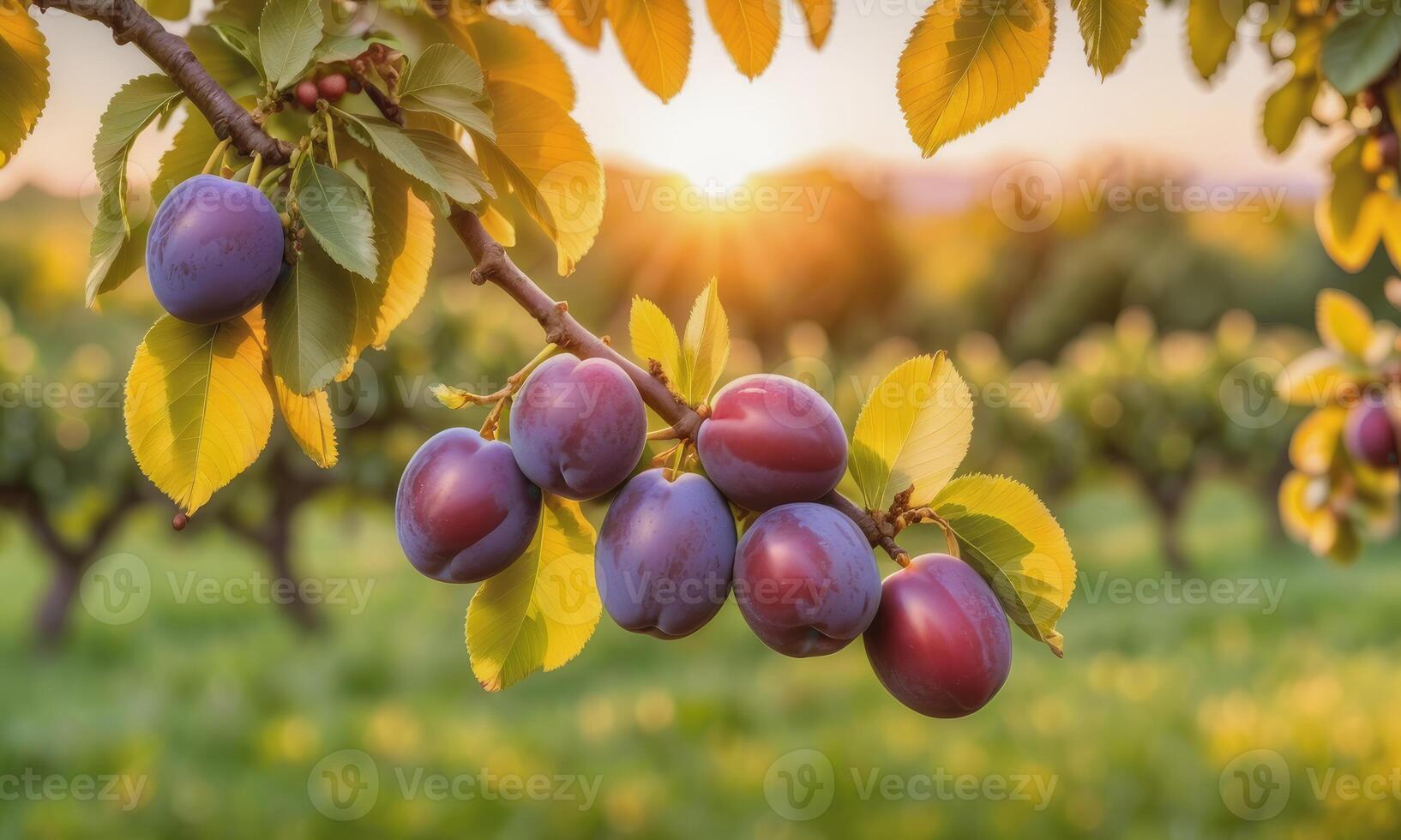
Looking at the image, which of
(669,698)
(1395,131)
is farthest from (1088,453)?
(1395,131)

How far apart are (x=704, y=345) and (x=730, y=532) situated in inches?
5.8

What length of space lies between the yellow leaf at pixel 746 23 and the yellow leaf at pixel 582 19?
0.19 metres

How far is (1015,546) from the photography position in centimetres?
74

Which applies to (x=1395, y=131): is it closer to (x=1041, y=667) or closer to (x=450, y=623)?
(x=1041, y=667)

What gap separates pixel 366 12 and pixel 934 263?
2467 cm

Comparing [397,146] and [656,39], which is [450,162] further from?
[656,39]

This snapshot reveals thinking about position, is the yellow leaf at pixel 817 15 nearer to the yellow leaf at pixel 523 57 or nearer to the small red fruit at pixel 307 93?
the yellow leaf at pixel 523 57

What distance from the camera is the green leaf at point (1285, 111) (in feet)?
5.17

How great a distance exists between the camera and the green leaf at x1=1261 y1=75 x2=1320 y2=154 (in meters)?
1.58

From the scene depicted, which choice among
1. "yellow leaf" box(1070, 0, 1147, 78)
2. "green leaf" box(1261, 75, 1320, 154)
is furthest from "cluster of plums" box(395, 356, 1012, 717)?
"green leaf" box(1261, 75, 1320, 154)

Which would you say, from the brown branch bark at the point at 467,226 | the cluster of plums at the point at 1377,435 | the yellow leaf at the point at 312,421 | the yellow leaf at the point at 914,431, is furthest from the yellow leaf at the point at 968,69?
the cluster of plums at the point at 1377,435

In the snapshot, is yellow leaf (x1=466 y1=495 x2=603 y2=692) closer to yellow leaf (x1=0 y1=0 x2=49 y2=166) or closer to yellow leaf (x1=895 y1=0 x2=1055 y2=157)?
yellow leaf (x1=895 y1=0 x2=1055 y2=157)

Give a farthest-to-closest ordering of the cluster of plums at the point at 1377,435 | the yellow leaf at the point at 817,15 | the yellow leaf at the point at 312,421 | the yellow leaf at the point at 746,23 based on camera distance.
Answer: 1. the cluster of plums at the point at 1377,435
2. the yellow leaf at the point at 817,15
3. the yellow leaf at the point at 746,23
4. the yellow leaf at the point at 312,421

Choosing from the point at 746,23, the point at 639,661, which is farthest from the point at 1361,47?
the point at 639,661
